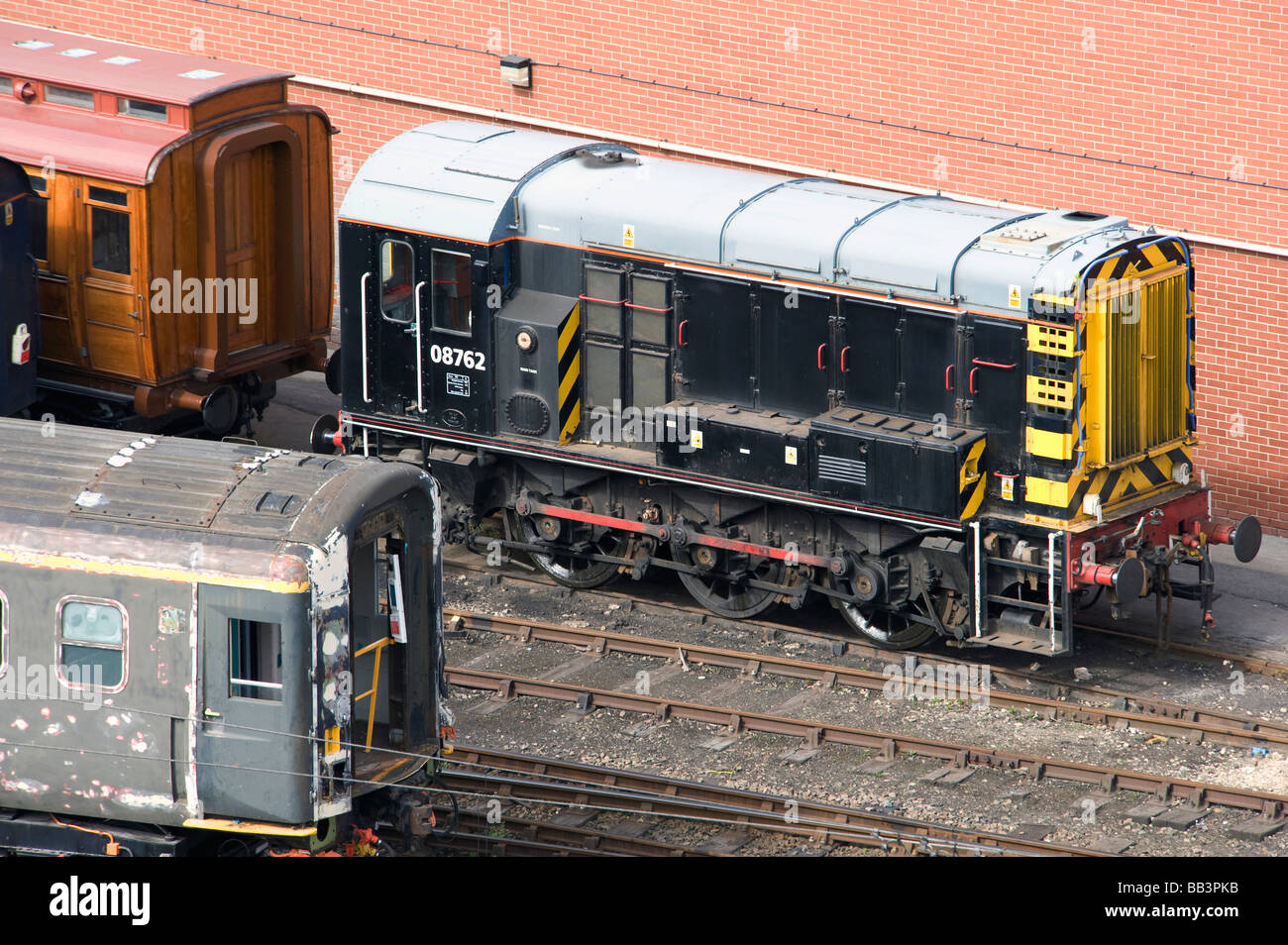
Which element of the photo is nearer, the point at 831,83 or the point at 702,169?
the point at 702,169

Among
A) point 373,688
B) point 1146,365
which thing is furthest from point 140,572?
point 1146,365

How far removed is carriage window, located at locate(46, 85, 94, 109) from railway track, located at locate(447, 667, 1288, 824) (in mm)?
6922

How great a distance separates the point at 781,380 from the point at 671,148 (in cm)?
634

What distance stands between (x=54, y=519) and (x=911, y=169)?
11660 mm

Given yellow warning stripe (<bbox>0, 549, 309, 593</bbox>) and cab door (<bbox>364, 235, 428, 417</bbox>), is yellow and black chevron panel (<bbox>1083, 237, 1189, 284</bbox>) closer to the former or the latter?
cab door (<bbox>364, 235, 428, 417</bbox>)

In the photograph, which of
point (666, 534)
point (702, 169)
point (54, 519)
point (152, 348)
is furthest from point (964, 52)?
point (54, 519)

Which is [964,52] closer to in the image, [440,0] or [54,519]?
[440,0]

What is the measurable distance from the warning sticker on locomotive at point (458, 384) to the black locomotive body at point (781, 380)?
0.11ft

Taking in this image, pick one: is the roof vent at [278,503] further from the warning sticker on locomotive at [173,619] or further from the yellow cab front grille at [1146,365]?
the yellow cab front grille at [1146,365]

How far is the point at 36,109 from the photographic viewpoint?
20.2 m

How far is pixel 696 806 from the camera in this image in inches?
567

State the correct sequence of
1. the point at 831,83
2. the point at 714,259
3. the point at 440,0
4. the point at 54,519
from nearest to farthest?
the point at 54,519, the point at 714,259, the point at 831,83, the point at 440,0

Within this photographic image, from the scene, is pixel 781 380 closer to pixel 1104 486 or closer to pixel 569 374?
pixel 569 374

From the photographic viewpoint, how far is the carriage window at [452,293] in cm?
1845
